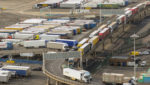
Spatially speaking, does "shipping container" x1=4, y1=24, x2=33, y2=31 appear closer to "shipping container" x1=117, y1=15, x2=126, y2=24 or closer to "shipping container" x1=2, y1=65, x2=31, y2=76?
"shipping container" x1=117, y1=15, x2=126, y2=24

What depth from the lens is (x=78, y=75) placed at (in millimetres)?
68312

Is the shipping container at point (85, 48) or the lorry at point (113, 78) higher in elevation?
the shipping container at point (85, 48)

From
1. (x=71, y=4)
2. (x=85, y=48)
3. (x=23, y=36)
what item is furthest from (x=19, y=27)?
(x=71, y=4)

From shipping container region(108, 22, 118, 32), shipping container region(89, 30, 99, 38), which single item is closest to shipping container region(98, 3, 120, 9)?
A: shipping container region(108, 22, 118, 32)

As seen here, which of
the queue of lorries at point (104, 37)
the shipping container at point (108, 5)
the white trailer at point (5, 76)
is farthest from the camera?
the shipping container at point (108, 5)

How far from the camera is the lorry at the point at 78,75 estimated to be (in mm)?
67562

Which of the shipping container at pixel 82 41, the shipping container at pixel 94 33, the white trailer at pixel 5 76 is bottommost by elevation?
the white trailer at pixel 5 76

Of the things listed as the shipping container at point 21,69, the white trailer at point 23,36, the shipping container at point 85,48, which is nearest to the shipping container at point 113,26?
the white trailer at point 23,36

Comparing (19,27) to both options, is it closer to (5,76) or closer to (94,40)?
(94,40)

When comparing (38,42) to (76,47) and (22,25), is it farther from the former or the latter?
(22,25)

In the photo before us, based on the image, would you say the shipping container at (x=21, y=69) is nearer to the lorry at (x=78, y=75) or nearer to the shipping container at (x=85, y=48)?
the shipping container at (x=85, y=48)

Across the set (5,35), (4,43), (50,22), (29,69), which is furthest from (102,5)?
(29,69)

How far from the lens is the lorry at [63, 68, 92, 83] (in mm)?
67562

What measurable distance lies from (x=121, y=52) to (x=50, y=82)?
2383cm
